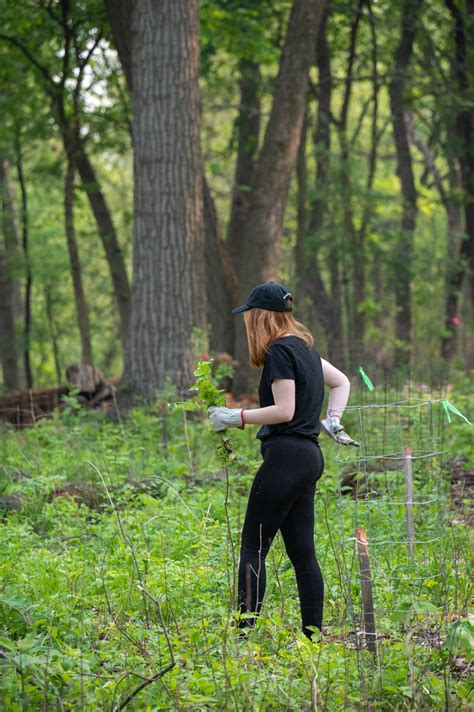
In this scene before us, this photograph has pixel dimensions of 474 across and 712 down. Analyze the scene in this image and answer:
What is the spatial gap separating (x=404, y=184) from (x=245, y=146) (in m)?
5.46

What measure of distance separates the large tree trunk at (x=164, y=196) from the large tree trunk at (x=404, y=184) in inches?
359

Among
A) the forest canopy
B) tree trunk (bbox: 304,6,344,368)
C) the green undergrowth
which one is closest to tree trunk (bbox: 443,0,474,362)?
the forest canopy

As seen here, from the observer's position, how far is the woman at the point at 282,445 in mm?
4320

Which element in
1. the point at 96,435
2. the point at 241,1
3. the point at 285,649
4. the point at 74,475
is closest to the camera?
the point at 285,649

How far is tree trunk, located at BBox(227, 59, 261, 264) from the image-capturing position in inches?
586

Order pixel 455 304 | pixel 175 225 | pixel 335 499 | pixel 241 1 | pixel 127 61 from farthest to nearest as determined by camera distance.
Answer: pixel 455 304, pixel 241 1, pixel 127 61, pixel 175 225, pixel 335 499

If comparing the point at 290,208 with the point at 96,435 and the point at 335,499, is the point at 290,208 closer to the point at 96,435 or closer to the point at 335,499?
the point at 96,435

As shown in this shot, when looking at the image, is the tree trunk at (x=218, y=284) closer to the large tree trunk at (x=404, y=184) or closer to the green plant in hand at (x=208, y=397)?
the large tree trunk at (x=404, y=184)

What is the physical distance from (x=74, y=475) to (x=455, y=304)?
1506 cm

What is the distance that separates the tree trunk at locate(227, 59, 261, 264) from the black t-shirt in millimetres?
10463

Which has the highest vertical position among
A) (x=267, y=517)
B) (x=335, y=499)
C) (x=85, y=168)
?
(x=85, y=168)

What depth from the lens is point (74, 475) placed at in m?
7.59

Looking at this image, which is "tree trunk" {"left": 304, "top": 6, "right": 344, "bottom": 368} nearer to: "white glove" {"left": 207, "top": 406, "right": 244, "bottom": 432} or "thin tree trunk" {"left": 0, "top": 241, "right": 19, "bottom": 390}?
"thin tree trunk" {"left": 0, "top": 241, "right": 19, "bottom": 390}

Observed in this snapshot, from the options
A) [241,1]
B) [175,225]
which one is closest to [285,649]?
[175,225]
